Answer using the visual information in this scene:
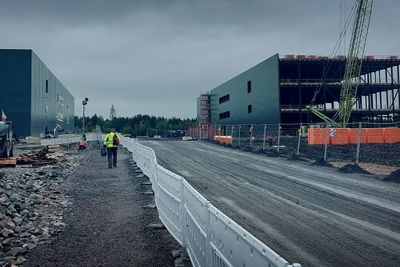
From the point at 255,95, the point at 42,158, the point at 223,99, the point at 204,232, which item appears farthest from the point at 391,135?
the point at 223,99

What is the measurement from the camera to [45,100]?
179 feet

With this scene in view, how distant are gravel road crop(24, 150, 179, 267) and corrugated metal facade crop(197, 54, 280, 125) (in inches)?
1631

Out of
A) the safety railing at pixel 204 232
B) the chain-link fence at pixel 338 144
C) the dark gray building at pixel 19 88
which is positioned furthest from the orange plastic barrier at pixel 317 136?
the dark gray building at pixel 19 88

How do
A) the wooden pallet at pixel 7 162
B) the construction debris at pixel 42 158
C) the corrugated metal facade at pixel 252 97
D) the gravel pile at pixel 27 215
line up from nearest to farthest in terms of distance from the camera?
the gravel pile at pixel 27 215 < the wooden pallet at pixel 7 162 < the construction debris at pixel 42 158 < the corrugated metal facade at pixel 252 97

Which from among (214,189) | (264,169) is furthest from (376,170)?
(214,189)

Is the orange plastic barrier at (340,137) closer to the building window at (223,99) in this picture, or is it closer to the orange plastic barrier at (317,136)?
the orange plastic barrier at (317,136)

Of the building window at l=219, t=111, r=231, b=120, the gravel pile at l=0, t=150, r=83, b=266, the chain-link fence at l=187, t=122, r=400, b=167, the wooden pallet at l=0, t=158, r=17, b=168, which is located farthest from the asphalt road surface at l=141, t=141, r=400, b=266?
the building window at l=219, t=111, r=231, b=120

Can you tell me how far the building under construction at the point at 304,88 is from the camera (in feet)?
173

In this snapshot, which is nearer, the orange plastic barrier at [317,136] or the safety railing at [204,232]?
the safety railing at [204,232]

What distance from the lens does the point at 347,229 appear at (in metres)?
7.21

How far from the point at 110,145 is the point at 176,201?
1260cm

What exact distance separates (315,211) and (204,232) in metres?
4.97

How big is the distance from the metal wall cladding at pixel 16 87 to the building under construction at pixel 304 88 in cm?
3260

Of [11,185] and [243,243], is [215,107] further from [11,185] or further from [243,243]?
[243,243]
